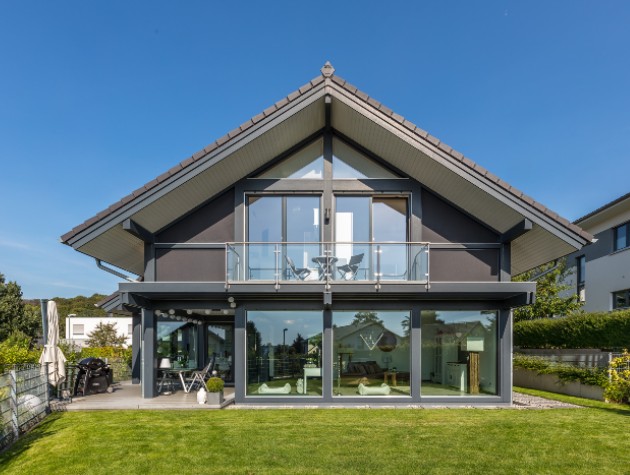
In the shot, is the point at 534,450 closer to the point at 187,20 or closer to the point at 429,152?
the point at 429,152

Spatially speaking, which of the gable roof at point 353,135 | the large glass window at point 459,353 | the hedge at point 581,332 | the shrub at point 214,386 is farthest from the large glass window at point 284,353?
the hedge at point 581,332

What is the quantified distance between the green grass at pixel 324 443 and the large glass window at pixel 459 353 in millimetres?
1477

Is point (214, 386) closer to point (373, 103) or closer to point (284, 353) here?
point (284, 353)

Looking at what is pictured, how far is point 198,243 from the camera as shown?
12.0 meters

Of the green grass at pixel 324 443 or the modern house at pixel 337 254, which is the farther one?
the modern house at pixel 337 254

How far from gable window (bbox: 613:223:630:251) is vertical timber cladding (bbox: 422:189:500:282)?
1219cm

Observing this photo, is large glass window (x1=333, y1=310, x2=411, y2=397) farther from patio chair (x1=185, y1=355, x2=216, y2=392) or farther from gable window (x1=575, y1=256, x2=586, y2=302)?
gable window (x1=575, y1=256, x2=586, y2=302)

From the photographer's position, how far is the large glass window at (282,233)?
38.2 feet

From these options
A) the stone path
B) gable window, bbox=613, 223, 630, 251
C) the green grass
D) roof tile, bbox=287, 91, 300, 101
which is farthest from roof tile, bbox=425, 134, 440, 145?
gable window, bbox=613, 223, 630, 251

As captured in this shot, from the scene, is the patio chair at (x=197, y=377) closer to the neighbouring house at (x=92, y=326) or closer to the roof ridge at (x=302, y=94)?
the roof ridge at (x=302, y=94)

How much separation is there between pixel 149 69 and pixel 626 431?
789 inches

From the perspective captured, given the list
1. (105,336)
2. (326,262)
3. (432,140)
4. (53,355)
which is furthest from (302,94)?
(105,336)

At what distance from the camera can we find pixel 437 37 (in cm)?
1903

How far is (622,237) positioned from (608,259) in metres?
1.32
